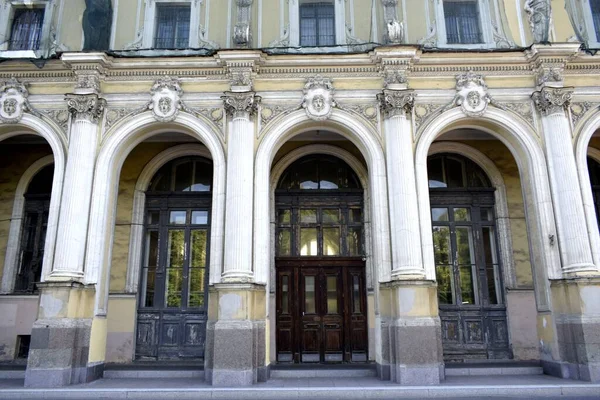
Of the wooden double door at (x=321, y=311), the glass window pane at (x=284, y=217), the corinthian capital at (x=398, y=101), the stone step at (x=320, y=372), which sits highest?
the corinthian capital at (x=398, y=101)

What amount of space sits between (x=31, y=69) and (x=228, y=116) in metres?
5.40

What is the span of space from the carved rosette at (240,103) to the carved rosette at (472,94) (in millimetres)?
5244

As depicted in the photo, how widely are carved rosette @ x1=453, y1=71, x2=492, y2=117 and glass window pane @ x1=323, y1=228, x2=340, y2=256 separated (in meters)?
4.99

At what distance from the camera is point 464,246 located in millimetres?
14188

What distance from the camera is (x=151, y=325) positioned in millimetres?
13625

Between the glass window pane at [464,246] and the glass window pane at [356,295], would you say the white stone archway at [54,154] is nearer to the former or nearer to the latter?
the glass window pane at [356,295]

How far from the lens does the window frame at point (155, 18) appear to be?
13445 mm

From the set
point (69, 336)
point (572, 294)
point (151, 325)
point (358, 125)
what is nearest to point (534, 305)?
point (572, 294)

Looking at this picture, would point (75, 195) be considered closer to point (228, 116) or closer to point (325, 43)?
point (228, 116)

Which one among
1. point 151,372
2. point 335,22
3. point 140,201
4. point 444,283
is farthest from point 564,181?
point 140,201

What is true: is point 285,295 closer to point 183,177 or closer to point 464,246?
point 183,177

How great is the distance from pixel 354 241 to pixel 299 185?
2394 millimetres

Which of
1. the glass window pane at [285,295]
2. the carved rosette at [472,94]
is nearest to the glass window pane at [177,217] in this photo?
the glass window pane at [285,295]

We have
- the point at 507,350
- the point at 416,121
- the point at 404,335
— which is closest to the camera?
the point at 404,335
